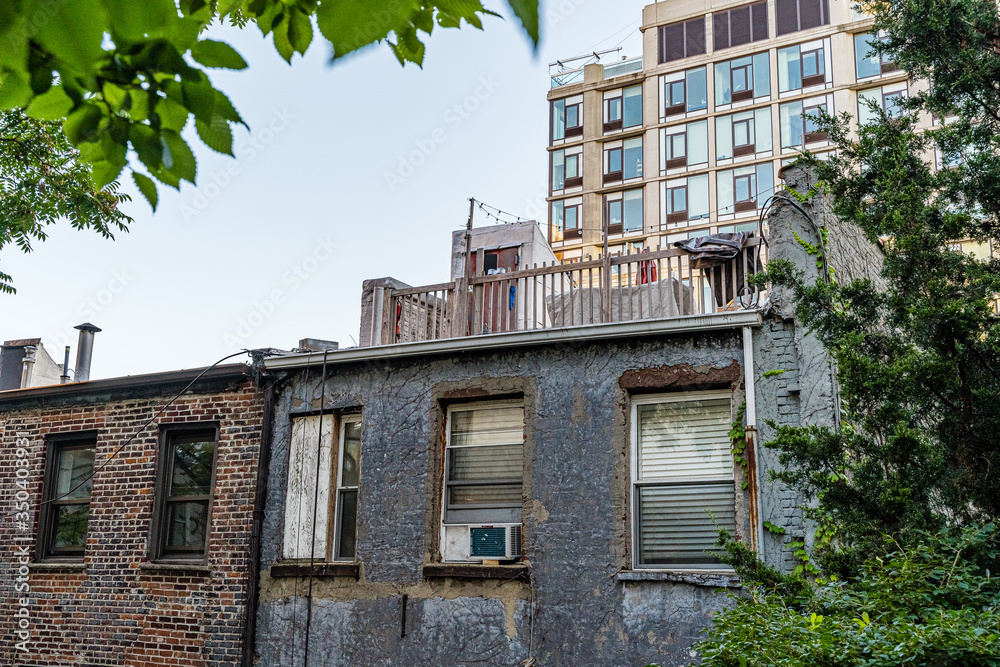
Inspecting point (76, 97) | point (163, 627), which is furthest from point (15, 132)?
point (76, 97)

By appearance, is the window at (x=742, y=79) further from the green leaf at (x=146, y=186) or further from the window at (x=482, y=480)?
the green leaf at (x=146, y=186)

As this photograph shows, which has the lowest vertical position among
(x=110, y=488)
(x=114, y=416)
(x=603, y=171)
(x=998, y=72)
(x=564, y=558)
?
(x=564, y=558)

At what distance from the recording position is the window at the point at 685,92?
155ft

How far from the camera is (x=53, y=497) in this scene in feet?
43.1

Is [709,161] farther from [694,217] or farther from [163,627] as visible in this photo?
[163,627]

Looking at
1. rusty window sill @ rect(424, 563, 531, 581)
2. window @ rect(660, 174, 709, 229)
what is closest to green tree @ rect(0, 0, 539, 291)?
rusty window sill @ rect(424, 563, 531, 581)

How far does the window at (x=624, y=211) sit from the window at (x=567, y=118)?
13.9ft

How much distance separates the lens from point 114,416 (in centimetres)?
1282

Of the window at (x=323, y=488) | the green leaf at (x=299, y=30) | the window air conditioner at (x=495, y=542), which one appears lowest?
the window air conditioner at (x=495, y=542)

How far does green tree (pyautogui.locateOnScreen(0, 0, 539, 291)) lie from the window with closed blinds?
25.5 feet

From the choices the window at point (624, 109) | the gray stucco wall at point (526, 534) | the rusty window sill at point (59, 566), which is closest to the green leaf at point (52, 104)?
the gray stucco wall at point (526, 534)

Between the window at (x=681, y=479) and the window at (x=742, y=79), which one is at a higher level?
the window at (x=742, y=79)

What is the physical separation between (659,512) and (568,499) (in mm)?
901

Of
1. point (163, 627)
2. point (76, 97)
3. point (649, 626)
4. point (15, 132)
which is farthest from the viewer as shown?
point (163, 627)
